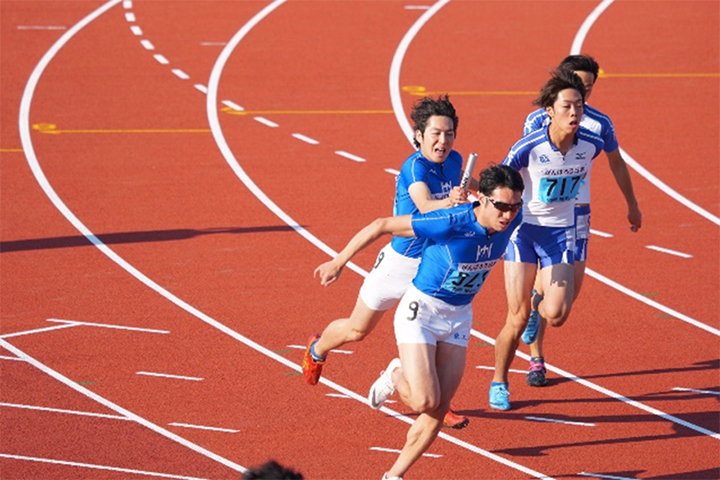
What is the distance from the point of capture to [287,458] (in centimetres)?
837

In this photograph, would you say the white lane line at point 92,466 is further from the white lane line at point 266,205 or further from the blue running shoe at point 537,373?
the blue running shoe at point 537,373

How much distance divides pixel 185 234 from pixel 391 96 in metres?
5.45

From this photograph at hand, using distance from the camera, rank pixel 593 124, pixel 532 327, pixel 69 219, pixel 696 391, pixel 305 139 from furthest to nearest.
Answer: pixel 305 139
pixel 69 219
pixel 532 327
pixel 696 391
pixel 593 124

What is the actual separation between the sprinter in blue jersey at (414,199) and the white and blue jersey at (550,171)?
25.4 inches

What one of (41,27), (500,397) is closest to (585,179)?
(500,397)

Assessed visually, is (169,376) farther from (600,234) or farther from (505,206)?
(600,234)

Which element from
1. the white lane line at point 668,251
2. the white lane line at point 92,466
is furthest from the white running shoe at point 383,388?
the white lane line at point 668,251

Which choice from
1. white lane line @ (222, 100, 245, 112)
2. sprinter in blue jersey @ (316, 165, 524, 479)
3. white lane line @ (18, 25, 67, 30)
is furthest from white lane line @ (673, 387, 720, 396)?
white lane line @ (18, 25, 67, 30)

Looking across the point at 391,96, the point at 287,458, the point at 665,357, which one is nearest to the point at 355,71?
the point at 391,96

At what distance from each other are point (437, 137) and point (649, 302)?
12.8 ft

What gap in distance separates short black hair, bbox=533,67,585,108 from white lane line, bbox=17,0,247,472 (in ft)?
10.5

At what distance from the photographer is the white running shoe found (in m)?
8.20

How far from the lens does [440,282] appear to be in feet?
25.2

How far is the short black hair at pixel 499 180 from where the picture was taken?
7.43 metres
